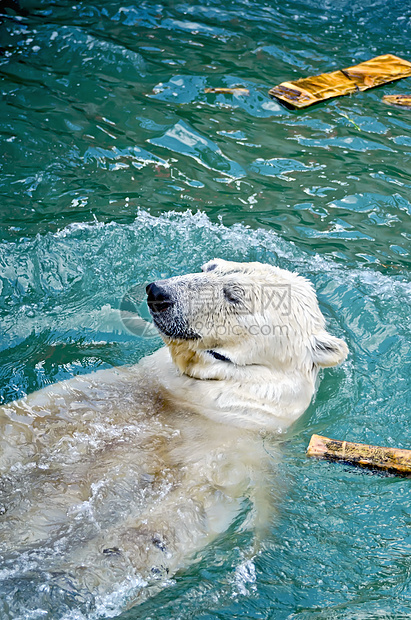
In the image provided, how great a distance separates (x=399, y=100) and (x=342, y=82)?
71cm

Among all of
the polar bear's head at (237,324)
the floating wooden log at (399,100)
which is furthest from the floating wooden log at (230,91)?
the polar bear's head at (237,324)

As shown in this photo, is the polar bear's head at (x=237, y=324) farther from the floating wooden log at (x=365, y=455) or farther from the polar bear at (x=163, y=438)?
the floating wooden log at (x=365, y=455)

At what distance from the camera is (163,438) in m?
3.37

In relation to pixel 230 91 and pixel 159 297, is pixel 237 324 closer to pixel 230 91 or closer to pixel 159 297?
pixel 159 297

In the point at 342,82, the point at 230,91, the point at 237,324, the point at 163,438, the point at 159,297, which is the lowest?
the point at 163,438

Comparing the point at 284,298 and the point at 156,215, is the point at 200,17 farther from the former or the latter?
the point at 284,298

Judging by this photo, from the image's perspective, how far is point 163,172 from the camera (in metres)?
6.24

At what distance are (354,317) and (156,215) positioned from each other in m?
1.97

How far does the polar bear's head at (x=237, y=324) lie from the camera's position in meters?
3.50

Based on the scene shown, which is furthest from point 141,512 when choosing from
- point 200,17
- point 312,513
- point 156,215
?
point 200,17

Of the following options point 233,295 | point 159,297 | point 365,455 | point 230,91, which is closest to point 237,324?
point 233,295

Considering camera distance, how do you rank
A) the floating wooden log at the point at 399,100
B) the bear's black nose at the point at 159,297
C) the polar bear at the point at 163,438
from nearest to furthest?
the polar bear at the point at 163,438
the bear's black nose at the point at 159,297
the floating wooden log at the point at 399,100

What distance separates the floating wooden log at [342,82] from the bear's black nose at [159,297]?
4.51 meters

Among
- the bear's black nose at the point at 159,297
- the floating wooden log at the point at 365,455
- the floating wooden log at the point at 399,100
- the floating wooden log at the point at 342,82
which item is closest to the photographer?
the floating wooden log at the point at 365,455
